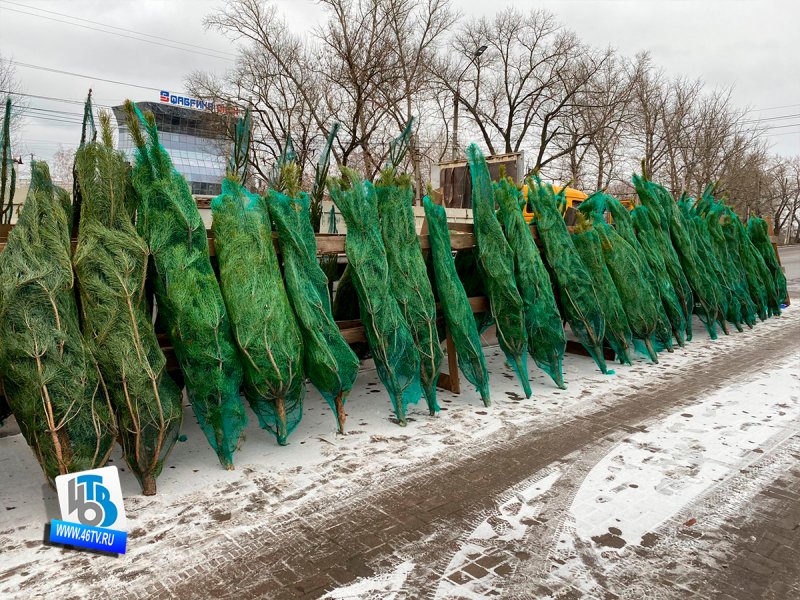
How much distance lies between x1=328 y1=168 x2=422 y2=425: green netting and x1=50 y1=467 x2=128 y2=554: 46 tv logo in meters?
2.07

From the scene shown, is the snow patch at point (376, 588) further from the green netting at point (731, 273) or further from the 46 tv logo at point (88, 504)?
the green netting at point (731, 273)

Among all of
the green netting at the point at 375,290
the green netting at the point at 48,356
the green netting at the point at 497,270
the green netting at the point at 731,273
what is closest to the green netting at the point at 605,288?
the green netting at the point at 497,270

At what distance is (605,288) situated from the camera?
589 centimetres

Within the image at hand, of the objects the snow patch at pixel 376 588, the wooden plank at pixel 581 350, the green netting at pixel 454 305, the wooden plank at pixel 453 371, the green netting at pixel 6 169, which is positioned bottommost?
the snow patch at pixel 376 588

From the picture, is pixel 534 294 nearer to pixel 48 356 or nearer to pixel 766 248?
pixel 48 356

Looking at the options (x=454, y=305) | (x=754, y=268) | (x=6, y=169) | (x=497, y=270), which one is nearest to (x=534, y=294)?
(x=497, y=270)

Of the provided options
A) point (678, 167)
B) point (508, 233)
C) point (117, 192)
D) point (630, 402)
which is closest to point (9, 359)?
point (117, 192)

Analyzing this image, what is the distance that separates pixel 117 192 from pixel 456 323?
8.86 feet

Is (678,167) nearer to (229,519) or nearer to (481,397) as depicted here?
(481,397)

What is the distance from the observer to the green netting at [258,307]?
3562mm

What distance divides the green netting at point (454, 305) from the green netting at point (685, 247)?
3.72 meters

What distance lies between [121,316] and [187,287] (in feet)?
1.33

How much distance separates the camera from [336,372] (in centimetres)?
385

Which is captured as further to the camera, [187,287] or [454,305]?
[454,305]
